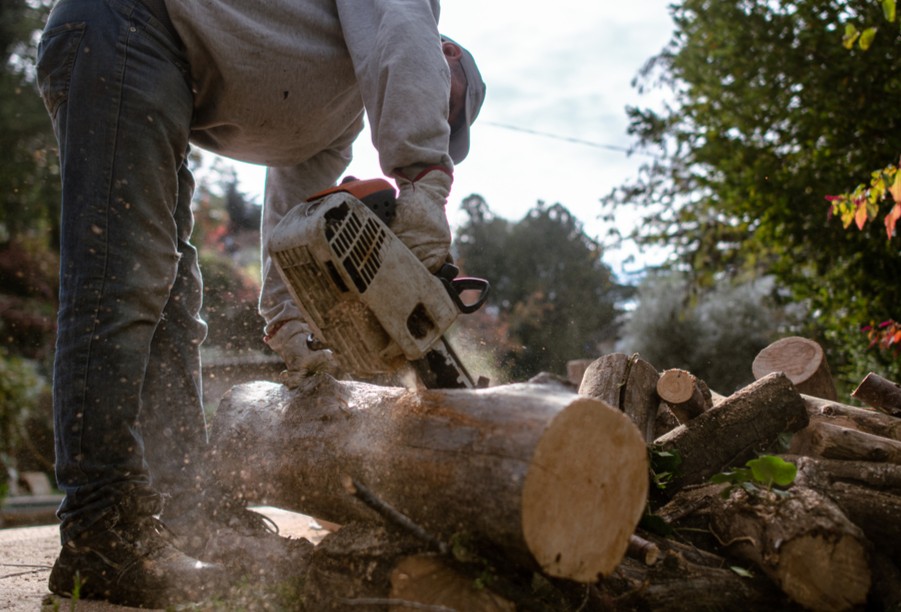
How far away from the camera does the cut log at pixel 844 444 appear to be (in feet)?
7.18

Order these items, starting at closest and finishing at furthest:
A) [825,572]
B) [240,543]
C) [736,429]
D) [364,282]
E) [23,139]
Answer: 1. [825,572]
2. [364,282]
3. [240,543]
4. [736,429]
5. [23,139]

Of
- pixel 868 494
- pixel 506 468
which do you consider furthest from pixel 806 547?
pixel 506 468

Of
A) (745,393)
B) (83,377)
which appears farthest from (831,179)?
(83,377)

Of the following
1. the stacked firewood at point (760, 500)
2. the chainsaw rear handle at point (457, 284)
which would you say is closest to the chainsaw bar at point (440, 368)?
the chainsaw rear handle at point (457, 284)

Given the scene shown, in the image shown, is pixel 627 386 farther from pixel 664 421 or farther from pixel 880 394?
pixel 880 394

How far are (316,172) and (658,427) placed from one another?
1.60 m

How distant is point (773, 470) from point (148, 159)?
1813mm

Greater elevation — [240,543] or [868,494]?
[868,494]

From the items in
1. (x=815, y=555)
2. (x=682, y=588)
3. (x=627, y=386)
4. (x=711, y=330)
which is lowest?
(x=711, y=330)

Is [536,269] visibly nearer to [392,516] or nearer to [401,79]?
[401,79]

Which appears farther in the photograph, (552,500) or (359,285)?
(359,285)

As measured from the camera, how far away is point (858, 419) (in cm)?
245

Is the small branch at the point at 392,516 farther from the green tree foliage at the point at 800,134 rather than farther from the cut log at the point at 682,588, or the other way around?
the green tree foliage at the point at 800,134

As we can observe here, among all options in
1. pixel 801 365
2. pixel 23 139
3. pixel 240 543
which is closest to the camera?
pixel 240 543
